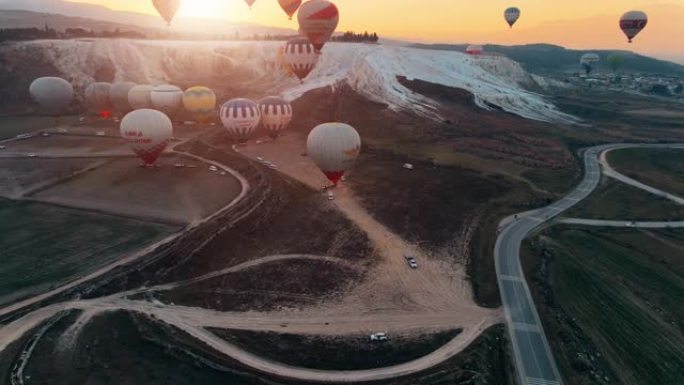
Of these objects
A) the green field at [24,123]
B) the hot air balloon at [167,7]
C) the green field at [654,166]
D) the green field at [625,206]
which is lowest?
the green field at [24,123]

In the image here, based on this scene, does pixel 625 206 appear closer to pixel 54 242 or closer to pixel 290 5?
pixel 290 5

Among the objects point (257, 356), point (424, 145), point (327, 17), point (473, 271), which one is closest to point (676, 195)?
point (424, 145)

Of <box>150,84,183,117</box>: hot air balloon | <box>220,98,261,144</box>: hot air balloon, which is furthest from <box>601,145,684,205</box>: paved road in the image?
<box>150,84,183,117</box>: hot air balloon

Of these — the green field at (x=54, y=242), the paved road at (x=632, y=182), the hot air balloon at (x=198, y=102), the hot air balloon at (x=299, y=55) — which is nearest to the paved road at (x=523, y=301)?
the paved road at (x=632, y=182)

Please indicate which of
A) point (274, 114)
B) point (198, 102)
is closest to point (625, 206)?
point (274, 114)

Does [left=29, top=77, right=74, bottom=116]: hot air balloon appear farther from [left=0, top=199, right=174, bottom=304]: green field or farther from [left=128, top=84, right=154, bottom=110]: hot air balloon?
[left=0, top=199, right=174, bottom=304]: green field

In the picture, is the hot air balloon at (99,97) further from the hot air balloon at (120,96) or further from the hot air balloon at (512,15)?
the hot air balloon at (512,15)
